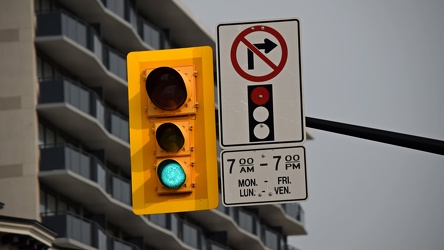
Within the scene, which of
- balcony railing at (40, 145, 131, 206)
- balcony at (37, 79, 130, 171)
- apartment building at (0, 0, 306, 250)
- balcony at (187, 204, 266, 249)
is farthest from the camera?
balcony at (187, 204, 266, 249)

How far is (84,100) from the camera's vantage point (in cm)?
7162

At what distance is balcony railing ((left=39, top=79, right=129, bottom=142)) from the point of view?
6900 centimetres

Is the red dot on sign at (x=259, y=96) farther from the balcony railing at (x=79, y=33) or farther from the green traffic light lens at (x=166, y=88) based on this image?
the balcony railing at (x=79, y=33)

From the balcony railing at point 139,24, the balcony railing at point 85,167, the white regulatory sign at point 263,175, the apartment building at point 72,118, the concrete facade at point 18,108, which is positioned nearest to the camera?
the white regulatory sign at point 263,175

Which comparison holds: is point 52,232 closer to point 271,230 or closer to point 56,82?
point 56,82

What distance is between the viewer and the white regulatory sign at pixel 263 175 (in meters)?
15.0

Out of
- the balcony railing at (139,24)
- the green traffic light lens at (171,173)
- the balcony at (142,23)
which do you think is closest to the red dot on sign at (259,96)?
the green traffic light lens at (171,173)

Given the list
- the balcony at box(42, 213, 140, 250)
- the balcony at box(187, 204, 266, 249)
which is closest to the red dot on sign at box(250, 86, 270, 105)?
the balcony at box(42, 213, 140, 250)

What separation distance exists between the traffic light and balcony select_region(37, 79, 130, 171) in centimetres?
5332

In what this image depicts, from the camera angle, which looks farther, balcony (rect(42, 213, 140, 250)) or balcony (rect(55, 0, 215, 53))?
balcony (rect(55, 0, 215, 53))

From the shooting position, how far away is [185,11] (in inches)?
3324

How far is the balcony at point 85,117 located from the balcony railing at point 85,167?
1.03 metres

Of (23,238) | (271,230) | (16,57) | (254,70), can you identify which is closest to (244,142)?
(254,70)

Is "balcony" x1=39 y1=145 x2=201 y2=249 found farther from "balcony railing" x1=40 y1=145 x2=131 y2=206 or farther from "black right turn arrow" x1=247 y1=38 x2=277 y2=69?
"black right turn arrow" x1=247 y1=38 x2=277 y2=69
